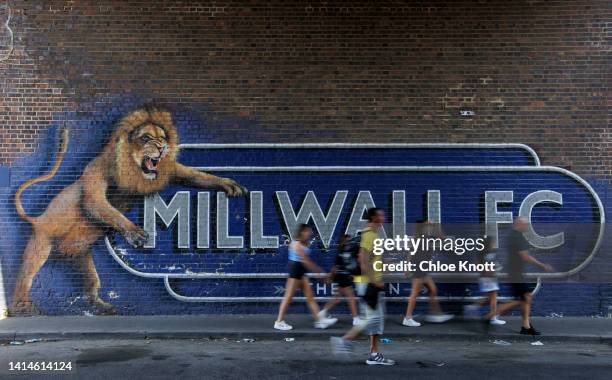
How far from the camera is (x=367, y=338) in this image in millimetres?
9031

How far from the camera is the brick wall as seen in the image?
1057 cm

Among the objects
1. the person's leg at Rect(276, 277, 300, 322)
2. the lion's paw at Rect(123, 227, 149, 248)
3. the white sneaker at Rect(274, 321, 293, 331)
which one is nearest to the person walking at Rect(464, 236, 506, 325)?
the person's leg at Rect(276, 277, 300, 322)

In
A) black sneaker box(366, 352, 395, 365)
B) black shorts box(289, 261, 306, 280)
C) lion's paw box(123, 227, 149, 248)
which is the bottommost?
black sneaker box(366, 352, 395, 365)

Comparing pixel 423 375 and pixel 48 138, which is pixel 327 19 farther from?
pixel 423 375

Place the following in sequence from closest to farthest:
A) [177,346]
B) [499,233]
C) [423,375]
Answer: [423,375] → [177,346] → [499,233]

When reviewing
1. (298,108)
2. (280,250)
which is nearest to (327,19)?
(298,108)

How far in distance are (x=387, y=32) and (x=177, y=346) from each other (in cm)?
647

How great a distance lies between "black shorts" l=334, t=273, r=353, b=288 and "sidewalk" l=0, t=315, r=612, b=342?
2.34 ft

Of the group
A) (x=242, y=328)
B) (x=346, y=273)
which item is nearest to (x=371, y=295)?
(x=346, y=273)

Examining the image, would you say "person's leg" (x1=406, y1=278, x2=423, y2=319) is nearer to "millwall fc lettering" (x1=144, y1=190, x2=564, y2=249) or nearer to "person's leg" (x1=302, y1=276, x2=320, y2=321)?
"millwall fc lettering" (x1=144, y1=190, x2=564, y2=249)

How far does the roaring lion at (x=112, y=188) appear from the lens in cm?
1054

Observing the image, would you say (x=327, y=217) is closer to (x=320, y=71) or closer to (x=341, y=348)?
(x=320, y=71)

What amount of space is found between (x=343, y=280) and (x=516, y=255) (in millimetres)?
2710

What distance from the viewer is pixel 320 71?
1059 cm
